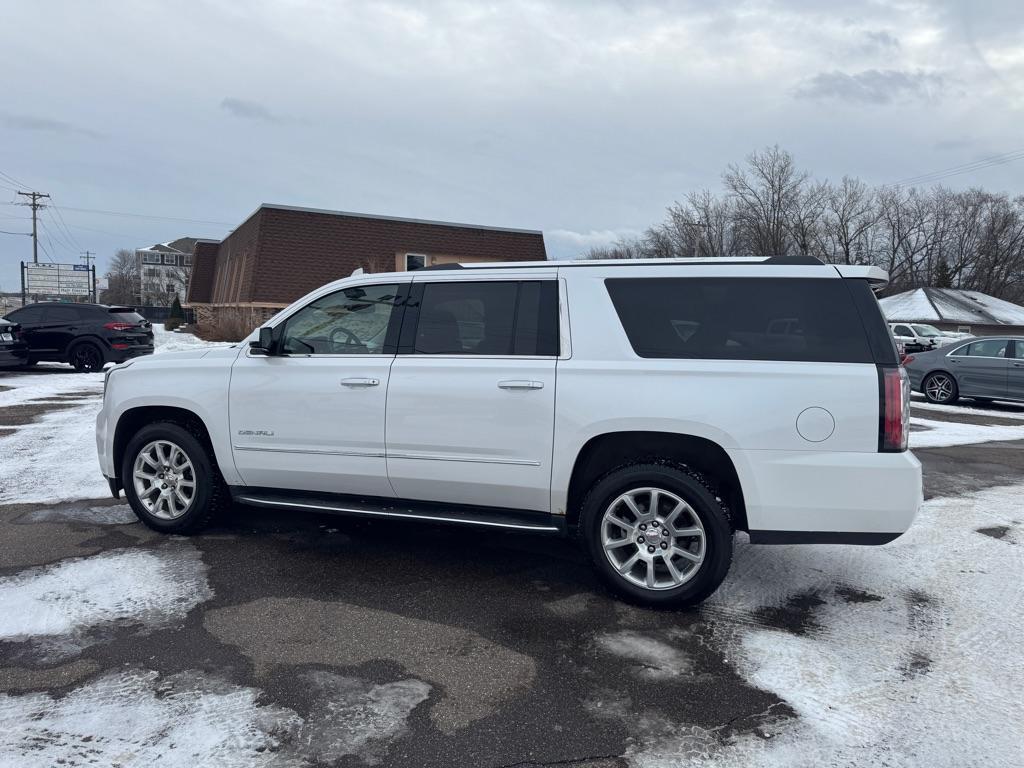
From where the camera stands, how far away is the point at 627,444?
4148 mm

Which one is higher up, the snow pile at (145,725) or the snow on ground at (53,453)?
the snow on ground at (53,453)

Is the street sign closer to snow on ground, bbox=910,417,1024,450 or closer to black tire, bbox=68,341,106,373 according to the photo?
black tire, bbox=68,341,106,373

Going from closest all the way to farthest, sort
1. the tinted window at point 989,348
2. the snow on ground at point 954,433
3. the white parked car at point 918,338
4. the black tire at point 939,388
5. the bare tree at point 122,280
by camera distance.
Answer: the snow on ground at point 954,433 → the tinted window at point 989,348 → the black tire at point 939,388 → the white parked car at point 918,338 → the bare tree at point 122,280

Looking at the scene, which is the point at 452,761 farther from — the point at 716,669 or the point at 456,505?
the point at 456,505

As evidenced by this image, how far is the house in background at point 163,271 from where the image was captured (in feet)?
325

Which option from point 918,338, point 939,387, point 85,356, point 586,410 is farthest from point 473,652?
point 918,338

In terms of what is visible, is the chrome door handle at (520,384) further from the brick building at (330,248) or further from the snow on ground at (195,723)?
the brick building at (330,248)

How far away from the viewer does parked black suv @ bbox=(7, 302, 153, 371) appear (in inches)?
653

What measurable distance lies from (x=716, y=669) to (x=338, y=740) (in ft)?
5.69

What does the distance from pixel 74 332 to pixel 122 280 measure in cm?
9668

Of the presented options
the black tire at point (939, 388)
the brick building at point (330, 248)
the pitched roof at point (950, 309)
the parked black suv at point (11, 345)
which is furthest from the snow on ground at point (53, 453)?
the pitched roof at point (950, 309)

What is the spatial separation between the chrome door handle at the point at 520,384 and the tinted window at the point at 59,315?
630 inches

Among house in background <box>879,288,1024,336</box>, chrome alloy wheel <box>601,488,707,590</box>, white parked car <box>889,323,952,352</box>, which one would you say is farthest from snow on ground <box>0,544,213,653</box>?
house in background <box>879,288,1024,336</box>

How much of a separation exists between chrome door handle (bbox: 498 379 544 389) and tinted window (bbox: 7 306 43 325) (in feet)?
54.2
